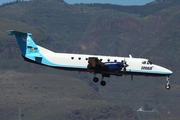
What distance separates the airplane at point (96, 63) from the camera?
124m

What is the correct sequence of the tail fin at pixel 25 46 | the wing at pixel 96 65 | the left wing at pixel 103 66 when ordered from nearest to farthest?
the wing at pixel 96 65 < the left wing at pixel 103 66 < the tail fin at pixel 25 46

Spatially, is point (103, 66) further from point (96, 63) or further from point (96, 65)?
point (96, 63)

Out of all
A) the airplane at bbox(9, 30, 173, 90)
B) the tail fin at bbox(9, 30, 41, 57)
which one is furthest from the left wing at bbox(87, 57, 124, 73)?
the tail fin at bbox(9, 30, 41, 57)

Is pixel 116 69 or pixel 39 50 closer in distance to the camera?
pixel 116 69

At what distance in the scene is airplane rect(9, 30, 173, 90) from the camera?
12431cm

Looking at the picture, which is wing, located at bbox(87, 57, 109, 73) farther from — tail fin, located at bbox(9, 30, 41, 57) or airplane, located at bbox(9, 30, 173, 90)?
tail fin, located at bbox(9, 30, 41, 57)

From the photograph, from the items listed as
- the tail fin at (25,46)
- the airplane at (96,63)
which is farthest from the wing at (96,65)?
the tail fin at (25,46)

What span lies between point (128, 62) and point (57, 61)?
1317 centimetres

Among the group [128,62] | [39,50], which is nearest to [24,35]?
[39,50]

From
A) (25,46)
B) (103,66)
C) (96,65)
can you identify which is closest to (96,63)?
(96,65)

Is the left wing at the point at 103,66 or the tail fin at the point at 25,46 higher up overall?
the tail fin at the point at 25,46

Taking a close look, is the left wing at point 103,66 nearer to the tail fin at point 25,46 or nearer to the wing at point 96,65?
the wing at point 96,65

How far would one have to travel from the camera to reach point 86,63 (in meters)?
126

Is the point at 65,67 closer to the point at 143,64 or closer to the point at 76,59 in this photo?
the point at 76,59
